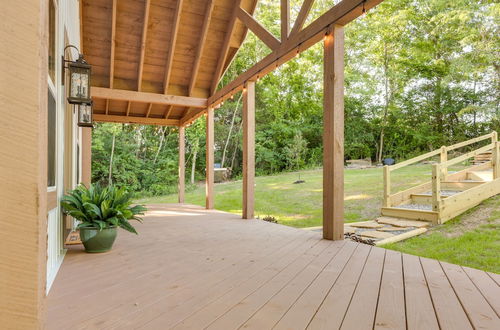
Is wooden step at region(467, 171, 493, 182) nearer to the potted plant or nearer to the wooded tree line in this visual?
the wooded tree line

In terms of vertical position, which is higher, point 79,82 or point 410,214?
point 79,82

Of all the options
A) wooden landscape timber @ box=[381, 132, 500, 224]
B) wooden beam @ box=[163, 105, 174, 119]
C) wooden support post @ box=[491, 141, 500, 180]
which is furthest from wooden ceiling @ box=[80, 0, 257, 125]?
wooden support post @ box=[491, 141, 500, 180]

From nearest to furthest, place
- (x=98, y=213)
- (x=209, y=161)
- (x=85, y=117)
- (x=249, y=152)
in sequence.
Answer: (x=98, y=213)
(x=85, y=117)
(x=249, y=152)
(x=209, y=161)

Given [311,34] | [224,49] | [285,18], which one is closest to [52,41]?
[311,34]

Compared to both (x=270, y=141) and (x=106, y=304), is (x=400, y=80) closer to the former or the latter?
(x=270, y=141)

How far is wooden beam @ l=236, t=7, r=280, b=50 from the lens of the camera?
493cm

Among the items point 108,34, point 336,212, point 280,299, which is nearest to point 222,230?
point 336,212

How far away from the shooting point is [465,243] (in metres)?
4.89

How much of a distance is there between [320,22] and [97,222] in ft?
10.8

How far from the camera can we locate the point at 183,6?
6.00m

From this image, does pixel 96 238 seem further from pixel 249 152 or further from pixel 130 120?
pixel 130 120

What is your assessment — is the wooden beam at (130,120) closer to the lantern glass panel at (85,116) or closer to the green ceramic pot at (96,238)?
the lantern glass panel at (85,116)

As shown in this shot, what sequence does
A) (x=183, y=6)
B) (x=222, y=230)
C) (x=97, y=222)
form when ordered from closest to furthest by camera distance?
(x=97, y=222), (x=222, y=230), (x=183, y=6)

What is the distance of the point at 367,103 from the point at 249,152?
1192 cm
